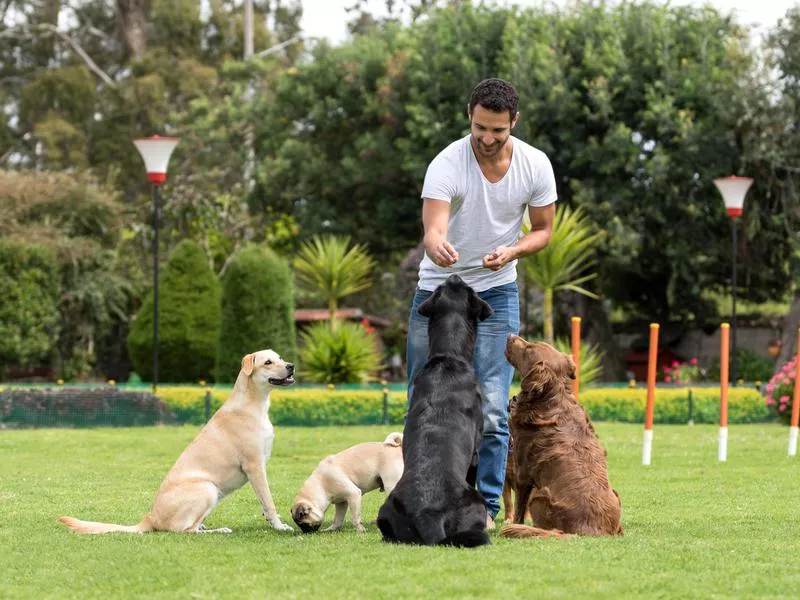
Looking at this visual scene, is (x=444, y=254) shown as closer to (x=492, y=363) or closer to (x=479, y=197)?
(x=479, y=197)

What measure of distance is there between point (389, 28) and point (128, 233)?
10729mm

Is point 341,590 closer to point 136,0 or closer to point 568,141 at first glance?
point 568,141

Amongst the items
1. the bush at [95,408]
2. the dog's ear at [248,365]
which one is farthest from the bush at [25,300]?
the dog's ear at [248,365]

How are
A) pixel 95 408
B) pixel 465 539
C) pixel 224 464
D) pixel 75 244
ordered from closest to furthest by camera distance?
pixel 465 539 < pixel 224 464 < pixel 95 408 < pixel 75 244

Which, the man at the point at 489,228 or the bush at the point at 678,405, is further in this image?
the bush at the point at 678,405

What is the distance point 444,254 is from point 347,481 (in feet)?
5.76

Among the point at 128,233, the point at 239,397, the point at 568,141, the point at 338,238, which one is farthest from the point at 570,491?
the point at 128,233

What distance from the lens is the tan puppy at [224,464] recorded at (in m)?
7.63

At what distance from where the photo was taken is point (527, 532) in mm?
6977

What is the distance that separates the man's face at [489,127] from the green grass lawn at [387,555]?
2148 mm

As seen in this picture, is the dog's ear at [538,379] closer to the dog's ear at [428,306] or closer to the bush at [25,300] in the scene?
the dog's ear at [428,306]

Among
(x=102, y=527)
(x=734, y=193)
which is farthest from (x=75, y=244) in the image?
(x=102, y=527)

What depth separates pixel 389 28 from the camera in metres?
33.1

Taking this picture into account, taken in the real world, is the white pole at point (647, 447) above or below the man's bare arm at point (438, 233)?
below
